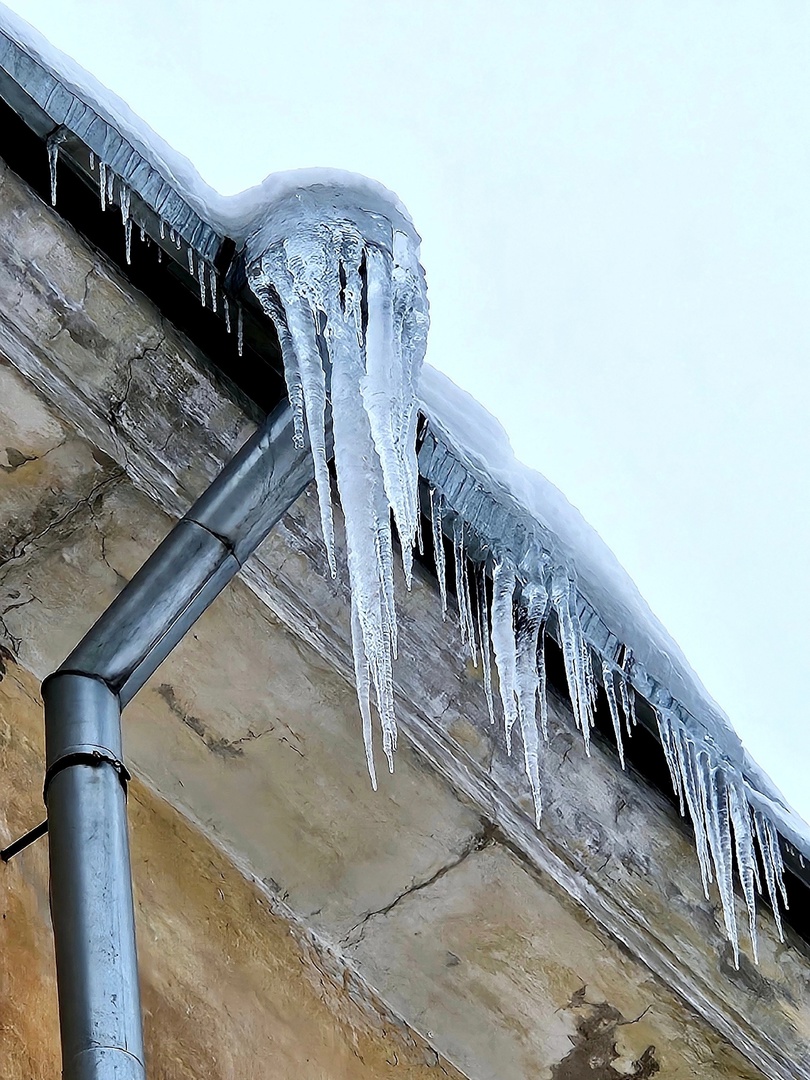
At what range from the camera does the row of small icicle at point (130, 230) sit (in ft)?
5.89

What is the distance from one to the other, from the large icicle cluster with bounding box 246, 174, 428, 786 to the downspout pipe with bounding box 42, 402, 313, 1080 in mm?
152

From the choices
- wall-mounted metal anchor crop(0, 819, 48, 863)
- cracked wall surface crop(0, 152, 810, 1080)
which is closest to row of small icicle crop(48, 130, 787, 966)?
cracked wall surface crop(0, 152, 810, 1080)

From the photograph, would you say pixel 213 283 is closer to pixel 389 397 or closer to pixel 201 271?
pixel 201 271

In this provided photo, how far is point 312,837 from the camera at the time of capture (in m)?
2.22

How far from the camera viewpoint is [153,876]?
2.17 meters

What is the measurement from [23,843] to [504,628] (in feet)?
2.63

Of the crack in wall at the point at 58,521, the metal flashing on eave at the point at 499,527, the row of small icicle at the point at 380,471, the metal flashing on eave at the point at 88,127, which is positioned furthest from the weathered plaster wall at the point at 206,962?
the metal flashing on eave at the point at 88,127

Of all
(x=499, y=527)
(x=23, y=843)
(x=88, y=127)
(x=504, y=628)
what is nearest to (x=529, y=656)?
(x=504, y=628)

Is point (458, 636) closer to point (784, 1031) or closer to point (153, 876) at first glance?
point (153, 876)

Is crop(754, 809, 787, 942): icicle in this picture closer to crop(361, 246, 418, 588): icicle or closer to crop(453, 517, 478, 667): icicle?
crop(453, 517, 478, 667): icicle

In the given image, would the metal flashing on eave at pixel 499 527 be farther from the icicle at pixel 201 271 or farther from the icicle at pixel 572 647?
the icicle at pixel 201 271

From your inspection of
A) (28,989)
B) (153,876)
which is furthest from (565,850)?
(28,989)

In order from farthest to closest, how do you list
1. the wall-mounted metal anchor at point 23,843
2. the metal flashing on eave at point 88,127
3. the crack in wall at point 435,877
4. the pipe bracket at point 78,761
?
the crack in wall at point 435,877, the wall-mounted metal anchor at point 23,843, the metal flashing on eave at point 88,127, the pipe bracket at point 78,761

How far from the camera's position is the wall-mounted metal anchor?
1.90 m
